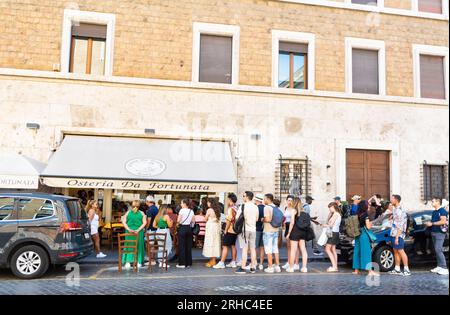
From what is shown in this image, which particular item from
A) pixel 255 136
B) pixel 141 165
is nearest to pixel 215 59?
pixel 255 136

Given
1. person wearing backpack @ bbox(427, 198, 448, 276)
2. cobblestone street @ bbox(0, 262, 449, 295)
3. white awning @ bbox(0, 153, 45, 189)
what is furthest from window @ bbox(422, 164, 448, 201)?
white awning @ bbox(0, 153, 45, 189)

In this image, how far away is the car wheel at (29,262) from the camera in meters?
8.73

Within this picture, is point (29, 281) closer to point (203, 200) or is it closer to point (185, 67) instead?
point (203, 200)

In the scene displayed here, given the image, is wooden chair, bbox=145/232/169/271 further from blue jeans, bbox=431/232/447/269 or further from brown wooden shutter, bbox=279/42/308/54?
brown wooden shutter, bbox=279/42/308/54

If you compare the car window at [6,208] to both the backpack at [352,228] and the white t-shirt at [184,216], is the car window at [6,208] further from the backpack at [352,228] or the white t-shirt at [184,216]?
A: the backpack at [352,228]

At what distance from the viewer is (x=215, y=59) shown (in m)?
15.4

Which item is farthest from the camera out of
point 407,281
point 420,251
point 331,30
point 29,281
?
point 331,30

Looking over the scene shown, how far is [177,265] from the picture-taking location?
11000mm

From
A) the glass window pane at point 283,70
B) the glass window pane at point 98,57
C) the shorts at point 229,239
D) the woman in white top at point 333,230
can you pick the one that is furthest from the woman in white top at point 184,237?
the glass window pane at point 283,70

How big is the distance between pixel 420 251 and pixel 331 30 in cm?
886

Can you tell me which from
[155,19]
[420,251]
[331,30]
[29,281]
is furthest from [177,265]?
[331,30]

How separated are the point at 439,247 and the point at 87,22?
491 inches

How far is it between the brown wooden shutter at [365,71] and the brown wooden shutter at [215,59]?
187 inches

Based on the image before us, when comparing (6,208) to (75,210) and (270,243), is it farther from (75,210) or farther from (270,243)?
(270,243)
